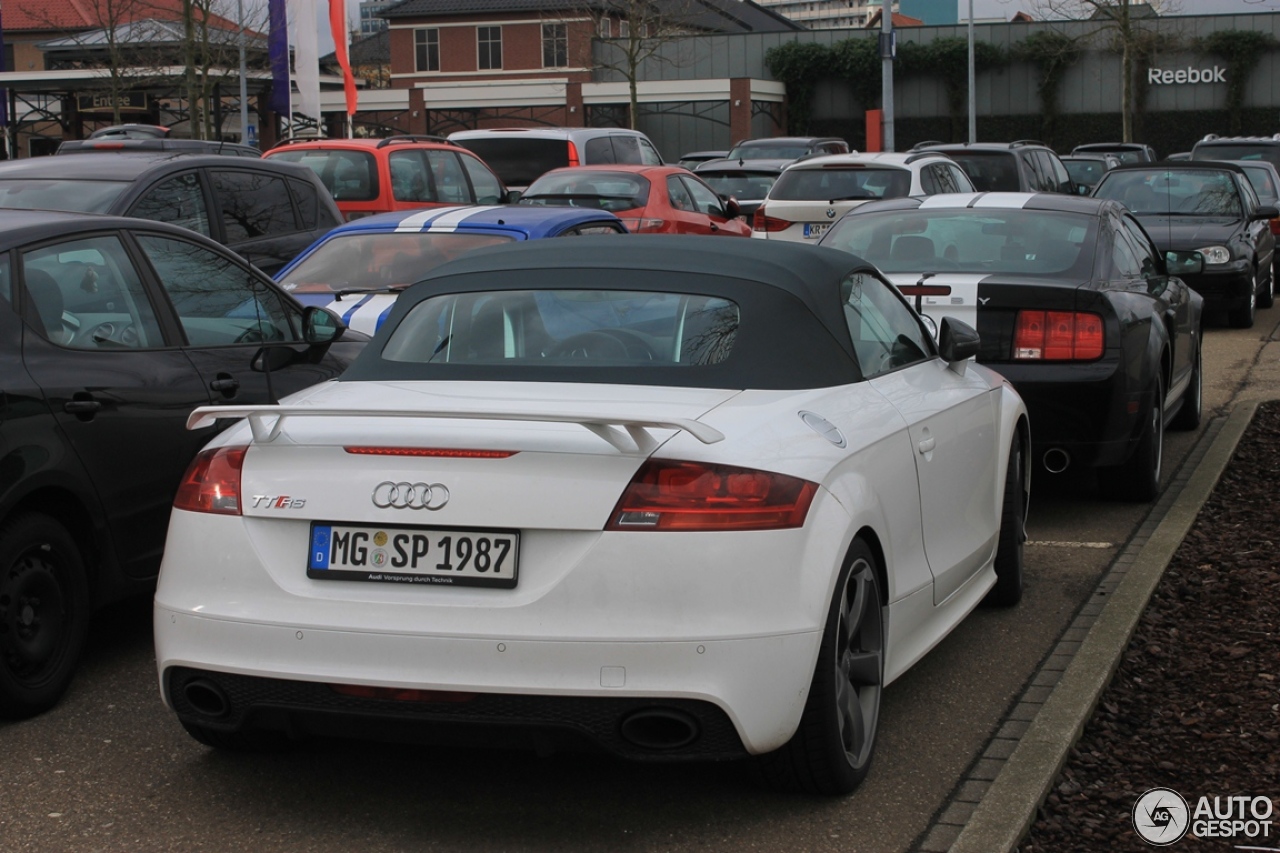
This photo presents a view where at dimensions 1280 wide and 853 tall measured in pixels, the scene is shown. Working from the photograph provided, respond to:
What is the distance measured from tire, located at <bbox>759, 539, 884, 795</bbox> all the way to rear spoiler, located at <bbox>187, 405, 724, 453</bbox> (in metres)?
0.62

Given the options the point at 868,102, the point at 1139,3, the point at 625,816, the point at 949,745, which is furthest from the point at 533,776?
the point at 868,102

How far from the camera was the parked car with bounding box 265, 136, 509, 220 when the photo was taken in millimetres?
15672

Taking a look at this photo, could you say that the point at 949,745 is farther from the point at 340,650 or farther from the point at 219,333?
the point at 219,333

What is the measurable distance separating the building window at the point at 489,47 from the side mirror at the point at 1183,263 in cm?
6534

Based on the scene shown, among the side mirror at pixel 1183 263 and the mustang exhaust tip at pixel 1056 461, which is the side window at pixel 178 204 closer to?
the mustang exhaust tip at pixel 1056 461

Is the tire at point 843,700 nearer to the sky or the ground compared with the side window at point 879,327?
nearer to the ground

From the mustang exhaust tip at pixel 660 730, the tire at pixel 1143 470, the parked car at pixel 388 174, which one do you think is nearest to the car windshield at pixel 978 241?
the tire at pixel 1143 470

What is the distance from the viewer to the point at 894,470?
15.1 ft

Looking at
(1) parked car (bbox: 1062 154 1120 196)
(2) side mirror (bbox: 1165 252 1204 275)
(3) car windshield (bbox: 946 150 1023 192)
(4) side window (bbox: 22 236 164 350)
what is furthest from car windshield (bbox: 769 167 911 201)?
(1) parked car (bbox: 1062 154 1120 196)

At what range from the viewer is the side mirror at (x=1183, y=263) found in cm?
956

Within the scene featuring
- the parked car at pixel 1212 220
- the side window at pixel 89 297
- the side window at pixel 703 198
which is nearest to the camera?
the side window at pixel 89 297

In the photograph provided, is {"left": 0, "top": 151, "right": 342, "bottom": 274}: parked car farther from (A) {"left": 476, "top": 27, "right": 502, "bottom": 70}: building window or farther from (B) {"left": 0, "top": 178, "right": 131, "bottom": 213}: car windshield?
(A) {"left": 476, "top": 27, "right": 502, "bottom": 70}: building window

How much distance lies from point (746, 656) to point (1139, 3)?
48286 mm

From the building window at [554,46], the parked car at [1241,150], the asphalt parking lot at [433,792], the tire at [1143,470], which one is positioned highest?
the building window at [554,46]
